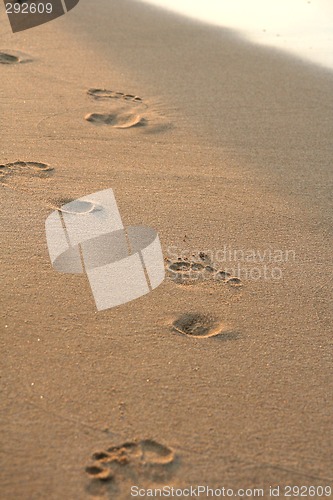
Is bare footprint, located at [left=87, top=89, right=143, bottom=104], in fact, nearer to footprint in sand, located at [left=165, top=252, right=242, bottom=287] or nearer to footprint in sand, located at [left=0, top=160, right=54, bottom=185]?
footprint in sand, located at [left=0, top=160, right=54, bottom=185]

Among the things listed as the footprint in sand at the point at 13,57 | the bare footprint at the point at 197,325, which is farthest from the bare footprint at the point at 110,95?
the bare footprint at the point at 197,325

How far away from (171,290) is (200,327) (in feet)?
0.65

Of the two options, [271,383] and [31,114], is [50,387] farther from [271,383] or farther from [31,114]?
[31,114]

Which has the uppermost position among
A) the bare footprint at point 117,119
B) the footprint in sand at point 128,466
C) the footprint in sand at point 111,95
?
the footprint in sand at point 111,95

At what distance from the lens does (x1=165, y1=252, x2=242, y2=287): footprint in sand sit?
235cm

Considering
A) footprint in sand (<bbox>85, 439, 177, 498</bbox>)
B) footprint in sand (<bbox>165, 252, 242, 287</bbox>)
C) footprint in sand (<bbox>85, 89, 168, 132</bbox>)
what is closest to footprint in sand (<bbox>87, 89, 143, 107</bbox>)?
footprint in sand (<bbox>85, 89, 168, 132</bbox>)

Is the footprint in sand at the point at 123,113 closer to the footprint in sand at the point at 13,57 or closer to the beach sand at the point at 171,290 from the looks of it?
the beach sand at the point at 171,290

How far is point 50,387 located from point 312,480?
727 mm

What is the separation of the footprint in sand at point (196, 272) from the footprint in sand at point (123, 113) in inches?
42.7

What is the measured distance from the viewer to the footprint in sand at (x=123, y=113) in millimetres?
3344

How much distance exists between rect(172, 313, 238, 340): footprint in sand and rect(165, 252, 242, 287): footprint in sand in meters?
0.18

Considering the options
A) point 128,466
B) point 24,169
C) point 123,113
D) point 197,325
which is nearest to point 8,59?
point 123,113

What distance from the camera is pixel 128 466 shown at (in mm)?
1690

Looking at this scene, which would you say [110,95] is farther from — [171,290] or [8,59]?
[171,290]
